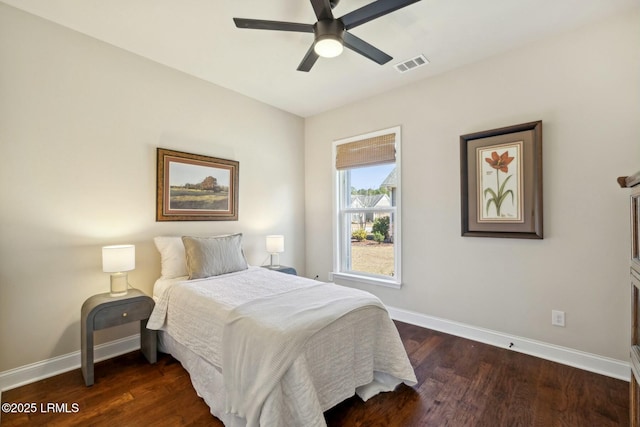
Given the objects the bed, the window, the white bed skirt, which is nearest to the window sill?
the window

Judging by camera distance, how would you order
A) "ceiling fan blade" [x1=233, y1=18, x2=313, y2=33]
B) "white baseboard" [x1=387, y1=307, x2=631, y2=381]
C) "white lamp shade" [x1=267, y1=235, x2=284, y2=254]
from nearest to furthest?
"ceiling fan blade" [x1=233, y1=18, x2=313, y2=33] < "white baseboard" [x1=387, y1=307, x2=631, y2=381] < "white lamp shade" [x1=267, y1=235, x2=284, y2=254]

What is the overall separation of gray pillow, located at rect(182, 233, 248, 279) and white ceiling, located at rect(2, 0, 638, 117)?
1.76m

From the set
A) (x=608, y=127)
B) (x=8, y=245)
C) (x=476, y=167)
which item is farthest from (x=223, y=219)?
(x=608, y=127)

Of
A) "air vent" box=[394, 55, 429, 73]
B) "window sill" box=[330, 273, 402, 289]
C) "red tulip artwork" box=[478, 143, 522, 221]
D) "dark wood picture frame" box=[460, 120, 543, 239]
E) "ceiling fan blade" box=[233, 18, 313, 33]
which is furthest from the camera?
"window sill" box=[330, 273, 402, 289]

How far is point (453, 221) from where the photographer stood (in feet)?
9.96

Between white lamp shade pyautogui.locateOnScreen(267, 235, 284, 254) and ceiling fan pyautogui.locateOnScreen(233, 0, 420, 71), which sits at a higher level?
ceiling fan pyautogui.locateOnScreen(233, 0, 420, 71)

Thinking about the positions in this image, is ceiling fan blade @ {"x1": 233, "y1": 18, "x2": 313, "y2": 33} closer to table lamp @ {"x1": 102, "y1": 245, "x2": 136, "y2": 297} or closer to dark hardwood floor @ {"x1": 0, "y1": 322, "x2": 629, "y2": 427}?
table lamp @ {"x1": 102, "y1": 245, "x2": 136, "y2": 297}

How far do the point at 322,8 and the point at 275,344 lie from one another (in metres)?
1.93

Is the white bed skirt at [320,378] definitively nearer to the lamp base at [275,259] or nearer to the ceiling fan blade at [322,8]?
the lamp base at [275,259]

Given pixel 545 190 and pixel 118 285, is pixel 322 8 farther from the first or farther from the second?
pixel 118 285

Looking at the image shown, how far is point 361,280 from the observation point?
3.77 m

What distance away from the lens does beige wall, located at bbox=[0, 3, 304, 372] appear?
216cm

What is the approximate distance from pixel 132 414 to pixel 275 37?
292 cm

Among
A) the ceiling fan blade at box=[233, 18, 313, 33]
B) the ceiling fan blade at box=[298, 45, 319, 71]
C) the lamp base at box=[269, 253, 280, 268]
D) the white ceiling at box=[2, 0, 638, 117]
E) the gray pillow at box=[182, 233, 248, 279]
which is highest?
the white ceiling at box=[2, 0, 638, 117]
